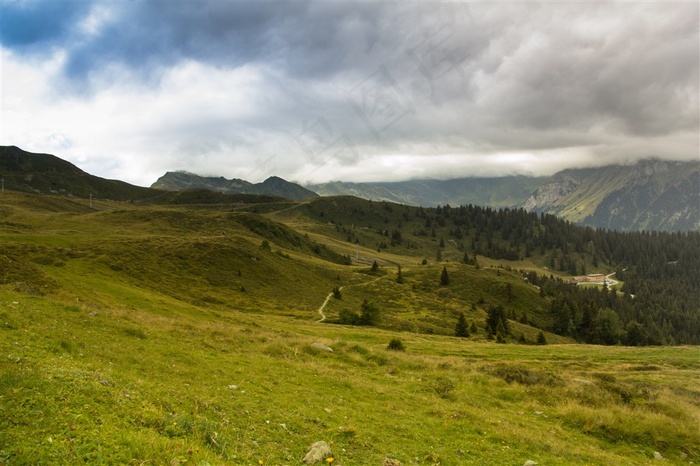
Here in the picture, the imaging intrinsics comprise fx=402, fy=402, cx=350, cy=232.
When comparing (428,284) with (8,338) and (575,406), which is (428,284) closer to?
(575,406)

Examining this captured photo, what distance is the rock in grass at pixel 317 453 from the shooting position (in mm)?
12156

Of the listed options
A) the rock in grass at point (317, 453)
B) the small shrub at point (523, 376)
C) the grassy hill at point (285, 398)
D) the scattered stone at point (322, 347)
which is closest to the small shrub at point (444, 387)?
the grassy hill at point (285, 398)

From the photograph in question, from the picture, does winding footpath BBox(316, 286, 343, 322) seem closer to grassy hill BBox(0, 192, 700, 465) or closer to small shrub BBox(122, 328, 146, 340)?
grassy hill BBox(0, 192, 700, 465)

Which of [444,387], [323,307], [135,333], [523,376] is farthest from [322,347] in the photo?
[323,307]

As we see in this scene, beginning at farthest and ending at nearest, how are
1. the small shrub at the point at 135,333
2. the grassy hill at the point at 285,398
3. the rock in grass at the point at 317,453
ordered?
1. the small shrub at the point at 135,333
2. the rock in grass at the point at 317,453
3. the grassy hill at the point at 285,398

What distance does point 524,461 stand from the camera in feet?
49.8

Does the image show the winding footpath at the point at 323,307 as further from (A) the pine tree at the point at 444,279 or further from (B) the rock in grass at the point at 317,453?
(B) the rock in grass at the point at 317,453

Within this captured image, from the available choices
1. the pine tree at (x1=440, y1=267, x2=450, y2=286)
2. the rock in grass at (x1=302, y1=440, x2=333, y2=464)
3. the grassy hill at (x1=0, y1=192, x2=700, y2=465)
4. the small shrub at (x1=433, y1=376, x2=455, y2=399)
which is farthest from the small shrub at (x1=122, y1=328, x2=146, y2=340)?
the pine tree at (x1=440, y1=267, x2=450, y2=286)

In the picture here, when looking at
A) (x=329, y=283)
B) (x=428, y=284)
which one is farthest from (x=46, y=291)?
(x=428, y=284)

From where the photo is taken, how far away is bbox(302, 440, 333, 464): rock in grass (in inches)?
479

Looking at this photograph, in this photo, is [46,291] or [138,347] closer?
[138,347]

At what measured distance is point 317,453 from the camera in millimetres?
12406

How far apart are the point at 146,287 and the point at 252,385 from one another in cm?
5684

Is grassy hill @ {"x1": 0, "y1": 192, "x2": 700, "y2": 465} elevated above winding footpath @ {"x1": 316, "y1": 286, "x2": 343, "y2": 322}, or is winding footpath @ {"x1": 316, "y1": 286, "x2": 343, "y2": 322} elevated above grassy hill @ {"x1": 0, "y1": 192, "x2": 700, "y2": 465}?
grassy hill @ {"x1": 0, "y1": 192, "x2": 700, "y2": 465}
